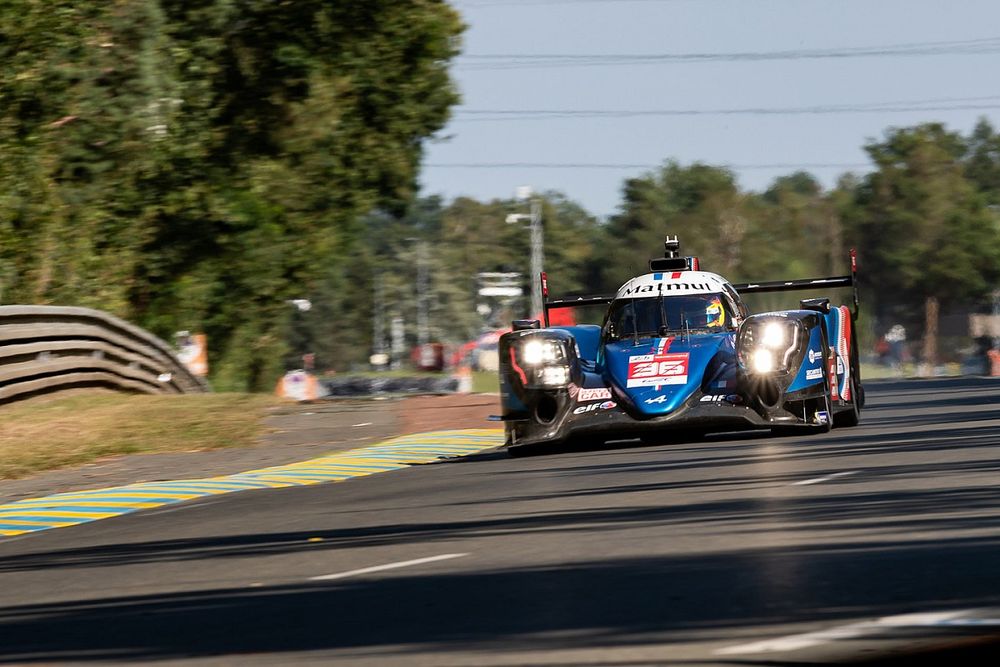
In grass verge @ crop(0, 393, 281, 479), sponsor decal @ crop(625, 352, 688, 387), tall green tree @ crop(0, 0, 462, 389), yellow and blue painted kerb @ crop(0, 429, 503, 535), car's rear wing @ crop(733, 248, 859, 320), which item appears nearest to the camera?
yellow and blue painted kerb @ crop(0, 429, 503, 535)

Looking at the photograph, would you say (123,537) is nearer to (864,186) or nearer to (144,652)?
(144,652)

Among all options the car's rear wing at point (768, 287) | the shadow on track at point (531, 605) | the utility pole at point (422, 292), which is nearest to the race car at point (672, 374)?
the car's rear wing at point (768, 287)

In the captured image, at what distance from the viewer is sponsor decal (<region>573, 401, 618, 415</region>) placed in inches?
656

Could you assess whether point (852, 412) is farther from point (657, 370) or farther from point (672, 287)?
point (657, 370)

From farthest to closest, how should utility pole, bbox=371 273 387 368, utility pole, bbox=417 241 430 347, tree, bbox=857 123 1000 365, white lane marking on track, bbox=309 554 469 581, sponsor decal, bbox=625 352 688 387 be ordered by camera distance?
utility pole, bbox=417 241 430 347 < utility pole, bbox=371 273 387 368 < tree, bbox=857 123 1000 365 < sponsor decal, bbox=625 352 688 387 < white lane marking on track, bbox=309 554 469 581

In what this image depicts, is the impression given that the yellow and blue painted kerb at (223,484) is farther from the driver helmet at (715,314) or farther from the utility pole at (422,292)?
the utility pole at (422,292)

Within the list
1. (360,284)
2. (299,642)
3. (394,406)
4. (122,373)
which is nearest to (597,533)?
(299,642)

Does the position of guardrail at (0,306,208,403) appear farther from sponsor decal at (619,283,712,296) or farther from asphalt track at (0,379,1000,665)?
asphalt track at (0,379,1000,665)

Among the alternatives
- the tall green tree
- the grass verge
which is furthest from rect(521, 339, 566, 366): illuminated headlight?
the tall green tree

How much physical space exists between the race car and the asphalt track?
253cm

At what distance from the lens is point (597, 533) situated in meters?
9.69

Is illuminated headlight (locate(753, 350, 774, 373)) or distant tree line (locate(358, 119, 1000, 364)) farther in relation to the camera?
distant tree line (locate(358, 119, 1000, 364))

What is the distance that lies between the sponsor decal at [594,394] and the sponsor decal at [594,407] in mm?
51

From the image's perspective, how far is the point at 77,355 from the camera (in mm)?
23188
